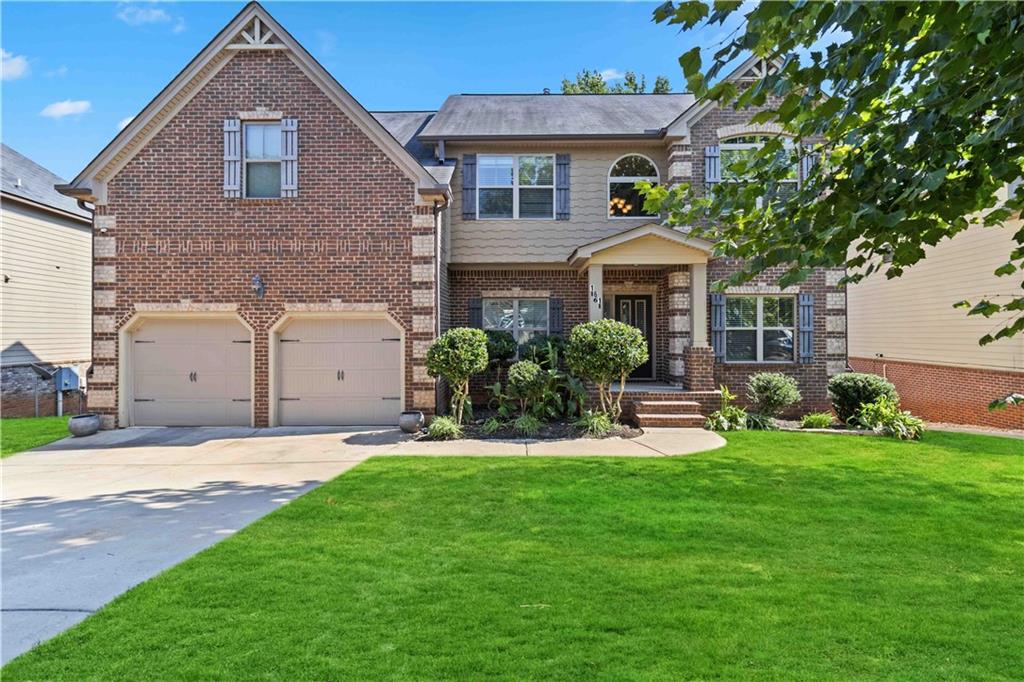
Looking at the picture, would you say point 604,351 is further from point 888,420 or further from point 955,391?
point 955,391

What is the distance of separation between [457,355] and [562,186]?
5285 millimetres

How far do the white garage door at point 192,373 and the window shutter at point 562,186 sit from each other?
7480 millimetres

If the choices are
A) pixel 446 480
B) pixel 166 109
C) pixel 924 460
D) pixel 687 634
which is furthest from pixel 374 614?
pixel 166 109

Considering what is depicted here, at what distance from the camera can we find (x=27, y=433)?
1080 cm

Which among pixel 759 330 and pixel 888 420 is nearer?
pixel 888 420

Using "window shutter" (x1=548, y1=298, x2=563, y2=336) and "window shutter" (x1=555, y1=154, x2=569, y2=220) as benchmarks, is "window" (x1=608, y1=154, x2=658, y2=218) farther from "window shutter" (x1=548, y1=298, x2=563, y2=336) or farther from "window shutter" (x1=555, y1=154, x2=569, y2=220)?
"window shutter" (x1=548, y1=298, x2=563, y2=336)

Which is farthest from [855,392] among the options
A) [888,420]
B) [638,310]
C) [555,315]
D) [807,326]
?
[555,315]

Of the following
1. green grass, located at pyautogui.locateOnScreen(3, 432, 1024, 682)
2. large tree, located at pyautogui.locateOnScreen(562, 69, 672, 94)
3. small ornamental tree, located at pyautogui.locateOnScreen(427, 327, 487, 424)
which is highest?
large tree, located at pyautogui.locateOnScreen(562, 69, 672, 94)

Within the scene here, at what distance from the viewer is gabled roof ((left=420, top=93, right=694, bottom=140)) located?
493 inches

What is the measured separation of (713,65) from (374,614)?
13.6ft

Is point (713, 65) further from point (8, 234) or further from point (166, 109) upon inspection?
point (8, 234)

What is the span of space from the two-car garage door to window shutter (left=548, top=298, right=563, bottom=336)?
385cm

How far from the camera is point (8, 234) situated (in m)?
14.1

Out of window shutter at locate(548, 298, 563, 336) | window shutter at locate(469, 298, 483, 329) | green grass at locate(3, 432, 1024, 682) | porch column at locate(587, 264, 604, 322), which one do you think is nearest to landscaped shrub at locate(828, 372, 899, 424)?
green grass at locate(3, 432, 1024, 682)
